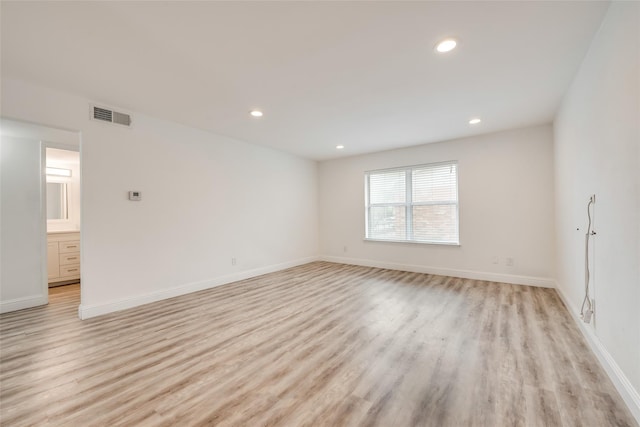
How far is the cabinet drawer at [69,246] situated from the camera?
4.59 meters

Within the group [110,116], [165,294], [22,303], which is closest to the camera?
[110,116]

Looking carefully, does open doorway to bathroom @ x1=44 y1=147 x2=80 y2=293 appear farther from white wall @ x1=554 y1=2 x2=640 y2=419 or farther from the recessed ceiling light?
white wall @ x1=554 y1=2 x2=640 y2=419

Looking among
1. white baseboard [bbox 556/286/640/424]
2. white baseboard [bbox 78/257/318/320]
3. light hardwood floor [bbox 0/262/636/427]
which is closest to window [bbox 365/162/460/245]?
light hardwood floor [bbox 0/262/636/427]

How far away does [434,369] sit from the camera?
1950 millimetres

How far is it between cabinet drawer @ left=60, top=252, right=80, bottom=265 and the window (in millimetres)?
5560

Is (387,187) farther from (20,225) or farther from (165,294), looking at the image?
(20,225)

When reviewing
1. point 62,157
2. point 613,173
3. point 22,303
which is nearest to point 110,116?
point 22,303

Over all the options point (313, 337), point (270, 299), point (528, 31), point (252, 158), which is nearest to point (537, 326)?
point (313, 337)

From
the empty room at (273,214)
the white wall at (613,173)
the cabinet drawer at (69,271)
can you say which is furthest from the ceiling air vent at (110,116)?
the white wall at (613,173)

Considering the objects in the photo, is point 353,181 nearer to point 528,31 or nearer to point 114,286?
point 528,31

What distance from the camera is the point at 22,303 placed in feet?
11.2

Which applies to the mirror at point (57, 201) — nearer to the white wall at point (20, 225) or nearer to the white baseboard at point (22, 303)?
the white wall at point (20, 225)

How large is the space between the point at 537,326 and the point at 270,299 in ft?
9.92

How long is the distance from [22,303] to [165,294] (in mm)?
1757
